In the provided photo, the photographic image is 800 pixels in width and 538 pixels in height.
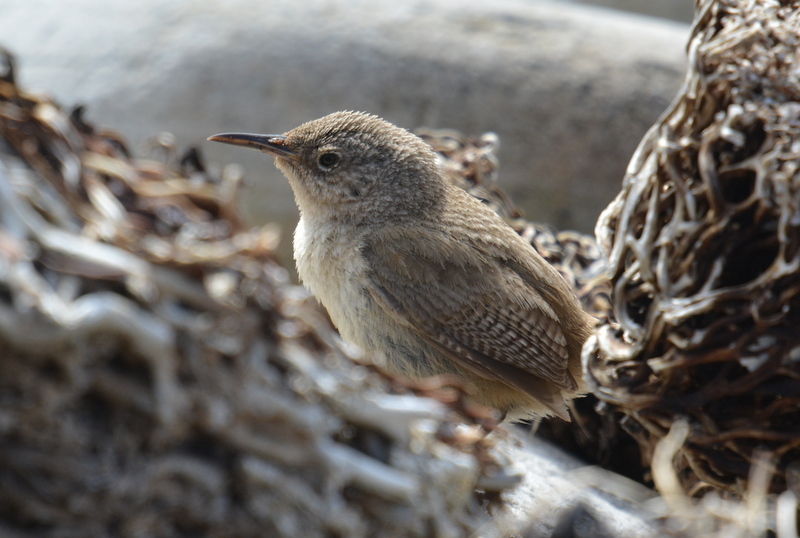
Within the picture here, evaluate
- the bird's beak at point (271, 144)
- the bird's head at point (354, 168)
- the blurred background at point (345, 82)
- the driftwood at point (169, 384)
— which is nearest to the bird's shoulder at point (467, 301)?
the bird's head at point (354, 168)

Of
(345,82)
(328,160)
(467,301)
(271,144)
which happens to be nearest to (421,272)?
(467,301)

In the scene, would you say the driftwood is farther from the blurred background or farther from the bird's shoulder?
the blurred background

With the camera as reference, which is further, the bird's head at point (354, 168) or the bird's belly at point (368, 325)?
the bird's head at point (354, 168)

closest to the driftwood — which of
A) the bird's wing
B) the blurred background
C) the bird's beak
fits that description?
the bird's wing

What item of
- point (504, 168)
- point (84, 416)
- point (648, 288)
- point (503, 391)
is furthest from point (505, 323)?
point (504, 168)

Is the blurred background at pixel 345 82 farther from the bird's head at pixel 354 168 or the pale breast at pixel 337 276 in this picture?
the pale breast at pixel 337 276

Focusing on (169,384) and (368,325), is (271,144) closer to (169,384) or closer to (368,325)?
(368,325)
